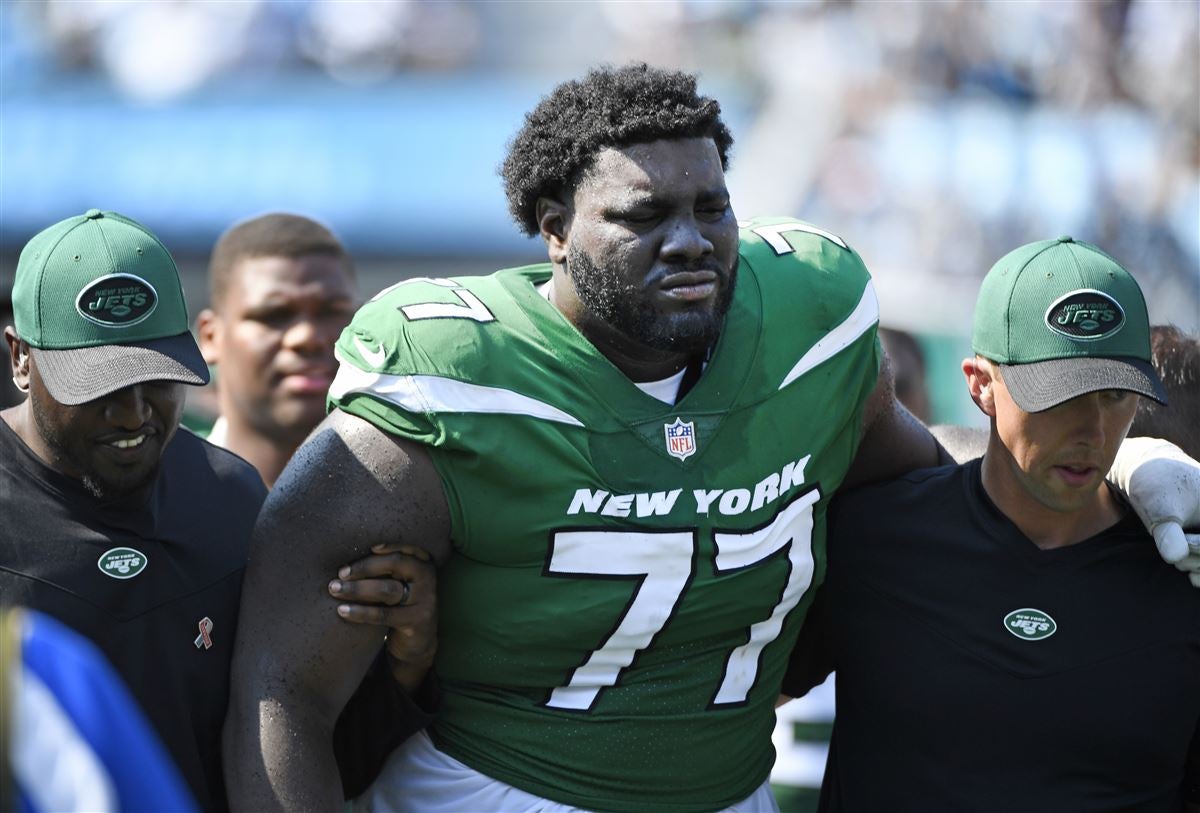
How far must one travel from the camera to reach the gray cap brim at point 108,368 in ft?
8.11

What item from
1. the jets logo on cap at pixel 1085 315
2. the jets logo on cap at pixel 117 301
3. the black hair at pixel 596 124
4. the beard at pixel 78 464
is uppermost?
the black hair at pixel 596 124

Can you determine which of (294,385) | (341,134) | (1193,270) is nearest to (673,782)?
(294,385)

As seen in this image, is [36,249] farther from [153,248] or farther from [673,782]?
[673,782]

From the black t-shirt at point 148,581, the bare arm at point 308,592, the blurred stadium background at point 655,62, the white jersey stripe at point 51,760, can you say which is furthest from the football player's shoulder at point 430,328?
the blurred stadium background at point 655,62

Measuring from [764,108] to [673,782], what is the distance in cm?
581

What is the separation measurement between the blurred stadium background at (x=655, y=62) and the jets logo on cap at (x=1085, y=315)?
4621 mm

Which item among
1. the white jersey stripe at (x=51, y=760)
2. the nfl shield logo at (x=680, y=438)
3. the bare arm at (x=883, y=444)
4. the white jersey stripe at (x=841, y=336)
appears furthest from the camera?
the bare arm at (x=883, y=444)

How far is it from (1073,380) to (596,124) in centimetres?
90

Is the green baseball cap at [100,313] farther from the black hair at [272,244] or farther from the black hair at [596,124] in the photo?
the black hair at [272,244]

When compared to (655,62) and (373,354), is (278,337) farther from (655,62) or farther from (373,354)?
(655,62)

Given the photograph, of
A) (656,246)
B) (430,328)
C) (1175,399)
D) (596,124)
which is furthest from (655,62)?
(430,328)

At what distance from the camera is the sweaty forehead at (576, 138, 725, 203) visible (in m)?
2.63

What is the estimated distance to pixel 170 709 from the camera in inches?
99.1

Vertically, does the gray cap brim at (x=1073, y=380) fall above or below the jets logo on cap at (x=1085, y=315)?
below
